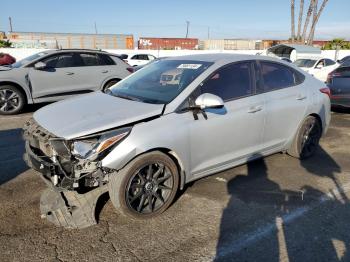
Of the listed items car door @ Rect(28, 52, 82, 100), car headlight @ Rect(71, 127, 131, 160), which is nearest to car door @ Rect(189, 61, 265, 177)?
car headlight @ Rect(71, 127, 131, 160)

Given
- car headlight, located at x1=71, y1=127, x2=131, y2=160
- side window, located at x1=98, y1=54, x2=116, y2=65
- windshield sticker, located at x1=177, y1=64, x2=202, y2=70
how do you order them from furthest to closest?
side window, located at x1=98, y1=54, x2=116, y2=65, windshield sticker, located at x1=177, y1=64, x2=202, y2=70, car headlight, located at x1=71, y1=127, x2=131, y2=160

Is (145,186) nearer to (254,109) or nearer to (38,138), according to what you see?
(38,138)

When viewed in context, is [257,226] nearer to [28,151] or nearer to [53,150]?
[53,150]

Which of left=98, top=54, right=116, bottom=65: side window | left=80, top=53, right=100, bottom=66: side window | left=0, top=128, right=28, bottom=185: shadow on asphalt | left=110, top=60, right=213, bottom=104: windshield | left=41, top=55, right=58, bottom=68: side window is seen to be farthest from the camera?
left=98, top=54, right=116, bottom=65: side window

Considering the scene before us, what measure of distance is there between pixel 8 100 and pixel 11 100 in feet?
0.22

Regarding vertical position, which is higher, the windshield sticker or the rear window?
the windshield sticker

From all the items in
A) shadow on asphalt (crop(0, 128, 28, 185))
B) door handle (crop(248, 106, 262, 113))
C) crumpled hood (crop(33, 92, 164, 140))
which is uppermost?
crumpled hood (crop(33, 92, 164, 140))

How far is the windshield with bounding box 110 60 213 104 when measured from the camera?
3873mm

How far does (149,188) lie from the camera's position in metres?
3.47

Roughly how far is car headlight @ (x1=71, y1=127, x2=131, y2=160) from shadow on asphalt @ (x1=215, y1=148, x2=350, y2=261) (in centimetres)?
133

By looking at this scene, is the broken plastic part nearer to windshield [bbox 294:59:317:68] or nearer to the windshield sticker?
the windshield sticker

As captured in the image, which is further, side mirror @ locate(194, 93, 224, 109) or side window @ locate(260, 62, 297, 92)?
side window @ locate(260, 62, 297, 92)

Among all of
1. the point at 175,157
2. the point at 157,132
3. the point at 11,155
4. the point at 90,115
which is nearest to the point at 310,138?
the point at 175,157

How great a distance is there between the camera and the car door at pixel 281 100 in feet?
14.7
